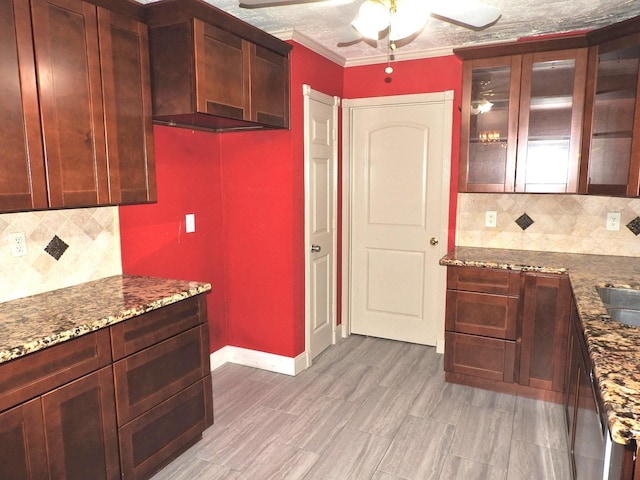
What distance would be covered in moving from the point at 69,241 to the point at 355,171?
2.35 meters

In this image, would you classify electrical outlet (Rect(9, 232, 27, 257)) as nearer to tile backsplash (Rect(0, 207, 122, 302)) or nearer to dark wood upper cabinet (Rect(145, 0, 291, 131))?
tile backsplash (Rect(0, 207, 122, 302))

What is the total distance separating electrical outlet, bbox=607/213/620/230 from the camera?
3.18 meters

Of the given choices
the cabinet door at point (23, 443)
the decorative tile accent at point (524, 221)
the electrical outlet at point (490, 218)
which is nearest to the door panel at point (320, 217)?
the electrical outlet at point (490, 218)

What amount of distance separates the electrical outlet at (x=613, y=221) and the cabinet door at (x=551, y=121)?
0.43 m

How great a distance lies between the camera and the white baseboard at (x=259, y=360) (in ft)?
11.4

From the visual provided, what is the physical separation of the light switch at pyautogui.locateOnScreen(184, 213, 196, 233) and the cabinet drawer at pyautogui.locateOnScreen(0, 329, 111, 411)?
4.52ft

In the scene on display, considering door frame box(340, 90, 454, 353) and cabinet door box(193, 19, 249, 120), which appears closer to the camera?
cabinet door box(193, 19, 249, 120)

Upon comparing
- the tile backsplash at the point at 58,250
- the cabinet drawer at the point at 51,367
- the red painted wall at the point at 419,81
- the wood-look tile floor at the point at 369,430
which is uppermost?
the red painted wall at the point at 419,81

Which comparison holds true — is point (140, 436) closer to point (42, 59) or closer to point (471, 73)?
point (42, 59)

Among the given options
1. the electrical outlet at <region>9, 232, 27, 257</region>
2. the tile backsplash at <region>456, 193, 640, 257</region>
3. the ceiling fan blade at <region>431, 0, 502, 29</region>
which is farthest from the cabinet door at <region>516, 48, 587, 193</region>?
the electrical outlet at <region>9, 232, 27, 257</region>

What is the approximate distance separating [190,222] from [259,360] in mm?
1197

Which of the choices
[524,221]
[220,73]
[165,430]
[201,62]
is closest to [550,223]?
[524,221]

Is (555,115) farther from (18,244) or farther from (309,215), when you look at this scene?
(18,244)

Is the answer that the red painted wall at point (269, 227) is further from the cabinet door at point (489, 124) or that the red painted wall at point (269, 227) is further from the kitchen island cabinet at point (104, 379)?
the cabinet door at point (489, 124)
